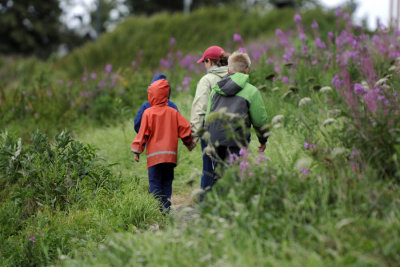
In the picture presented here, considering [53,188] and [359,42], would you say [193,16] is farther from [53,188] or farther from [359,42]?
[53,188]

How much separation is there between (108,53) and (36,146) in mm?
11856

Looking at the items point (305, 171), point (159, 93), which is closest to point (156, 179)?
point (159, 93)

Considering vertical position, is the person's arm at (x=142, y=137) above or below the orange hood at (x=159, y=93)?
below

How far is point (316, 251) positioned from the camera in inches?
109

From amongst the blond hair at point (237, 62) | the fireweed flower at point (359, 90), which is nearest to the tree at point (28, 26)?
the blond hair at point (237, 62)

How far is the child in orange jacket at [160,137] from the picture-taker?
4617mm

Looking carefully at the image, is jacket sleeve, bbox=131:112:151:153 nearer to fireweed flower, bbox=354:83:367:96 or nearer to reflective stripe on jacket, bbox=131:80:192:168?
reflective stripe on jacket, bbox=131:80:192:168

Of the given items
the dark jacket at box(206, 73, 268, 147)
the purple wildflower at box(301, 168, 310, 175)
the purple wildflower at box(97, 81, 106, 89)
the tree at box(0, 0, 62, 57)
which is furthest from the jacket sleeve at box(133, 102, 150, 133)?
the tree at box(0, 0, 62, 57)

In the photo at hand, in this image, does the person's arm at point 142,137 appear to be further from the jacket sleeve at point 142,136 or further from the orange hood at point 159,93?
the orange hood at point 159,93

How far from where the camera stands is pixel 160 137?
4.65 meters

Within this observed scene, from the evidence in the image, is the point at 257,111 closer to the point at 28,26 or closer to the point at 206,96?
the point at 206,96

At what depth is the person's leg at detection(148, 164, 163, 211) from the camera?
15.5ft

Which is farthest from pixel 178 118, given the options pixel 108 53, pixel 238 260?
pixel 108 53

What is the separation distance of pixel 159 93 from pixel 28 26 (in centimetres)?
2623
